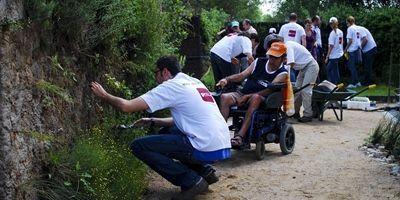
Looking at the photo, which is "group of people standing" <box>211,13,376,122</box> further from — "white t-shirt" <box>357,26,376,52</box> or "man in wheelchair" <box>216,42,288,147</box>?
"man in wheelchair" <box>216,42,288,147</box>

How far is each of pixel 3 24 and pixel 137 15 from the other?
2.75m

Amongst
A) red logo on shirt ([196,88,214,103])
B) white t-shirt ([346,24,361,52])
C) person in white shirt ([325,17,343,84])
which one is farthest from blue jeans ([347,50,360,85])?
red logo on shirt ([196,88,214,103])

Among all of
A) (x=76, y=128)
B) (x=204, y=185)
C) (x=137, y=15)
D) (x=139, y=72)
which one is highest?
(x=137, y=15)

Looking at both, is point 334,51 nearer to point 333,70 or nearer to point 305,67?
point 333,70

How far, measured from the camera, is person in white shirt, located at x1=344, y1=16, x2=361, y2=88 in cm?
1717

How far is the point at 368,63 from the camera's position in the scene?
60.0 ft

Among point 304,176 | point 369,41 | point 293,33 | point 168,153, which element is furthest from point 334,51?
point 168,153

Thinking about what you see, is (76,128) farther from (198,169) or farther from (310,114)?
(310,114)

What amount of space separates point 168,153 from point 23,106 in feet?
5.71

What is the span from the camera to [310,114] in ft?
39.1

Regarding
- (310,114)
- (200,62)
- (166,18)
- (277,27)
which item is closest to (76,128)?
(166,18)

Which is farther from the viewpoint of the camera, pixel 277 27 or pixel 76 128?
pixel 277 27

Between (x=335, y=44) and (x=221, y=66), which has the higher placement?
(x=335, y=44)

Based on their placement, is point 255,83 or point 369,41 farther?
point 369,41
